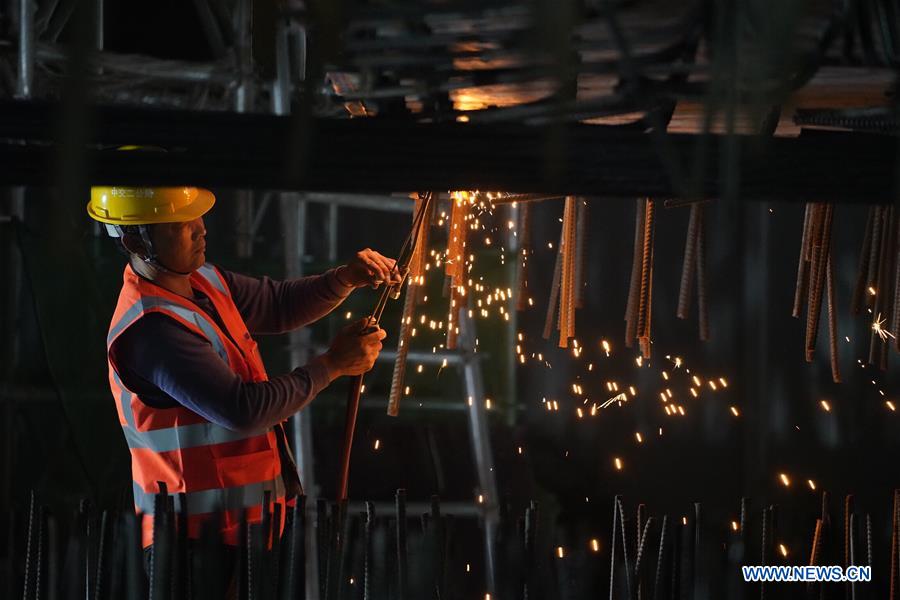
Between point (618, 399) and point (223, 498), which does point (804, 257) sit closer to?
point (223, 498)

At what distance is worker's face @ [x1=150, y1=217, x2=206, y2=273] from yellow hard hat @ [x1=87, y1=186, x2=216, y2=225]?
0.08 feet

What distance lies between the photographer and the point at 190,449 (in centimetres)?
301

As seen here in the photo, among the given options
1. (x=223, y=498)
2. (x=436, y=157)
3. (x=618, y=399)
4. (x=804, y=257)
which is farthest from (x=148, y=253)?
(x=618, y=399)

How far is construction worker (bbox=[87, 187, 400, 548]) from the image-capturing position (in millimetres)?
2957

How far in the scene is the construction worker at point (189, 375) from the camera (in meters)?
2.96

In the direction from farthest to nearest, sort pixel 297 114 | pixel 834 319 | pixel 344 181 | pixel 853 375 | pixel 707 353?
pixel 707 353
pixel 853 375
pixel 834 319
pixel 344 181
pixel 297 114

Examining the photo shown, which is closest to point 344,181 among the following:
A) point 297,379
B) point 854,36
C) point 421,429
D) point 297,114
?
point 297,114

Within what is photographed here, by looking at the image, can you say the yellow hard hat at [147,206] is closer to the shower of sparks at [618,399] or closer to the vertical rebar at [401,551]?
the vertical rebar at [401,551]

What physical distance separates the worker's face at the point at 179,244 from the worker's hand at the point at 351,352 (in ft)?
1.46

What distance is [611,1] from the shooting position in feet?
4.82

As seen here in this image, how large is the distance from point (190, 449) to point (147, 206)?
65cm

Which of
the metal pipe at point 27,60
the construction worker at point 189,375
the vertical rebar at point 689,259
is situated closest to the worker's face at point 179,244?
the construction worker at point 189,375

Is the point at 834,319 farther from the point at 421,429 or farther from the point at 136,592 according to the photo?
the point at 421,429

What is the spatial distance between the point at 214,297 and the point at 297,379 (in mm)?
399
